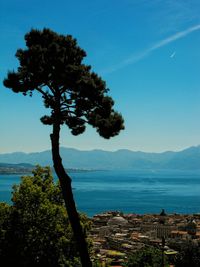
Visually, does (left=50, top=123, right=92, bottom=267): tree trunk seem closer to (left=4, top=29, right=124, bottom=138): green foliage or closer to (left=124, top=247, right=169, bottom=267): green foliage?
(left=4, top=29, right=124, bottom=138): green foliage

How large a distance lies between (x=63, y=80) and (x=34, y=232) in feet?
32.5

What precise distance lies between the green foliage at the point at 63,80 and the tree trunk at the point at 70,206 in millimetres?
962

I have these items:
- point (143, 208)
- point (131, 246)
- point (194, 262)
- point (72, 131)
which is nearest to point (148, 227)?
point (131, 246)

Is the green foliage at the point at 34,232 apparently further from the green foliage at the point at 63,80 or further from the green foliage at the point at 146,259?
the green foliage at the point at 63,80

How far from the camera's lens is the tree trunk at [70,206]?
12.8m

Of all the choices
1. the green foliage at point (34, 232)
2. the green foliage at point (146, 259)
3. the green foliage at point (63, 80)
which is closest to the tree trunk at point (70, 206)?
the green foliage at point (63, 80)

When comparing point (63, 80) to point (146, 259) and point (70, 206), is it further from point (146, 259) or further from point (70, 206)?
point (146, 259)

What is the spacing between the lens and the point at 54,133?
13828 mm

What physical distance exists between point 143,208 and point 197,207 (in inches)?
746

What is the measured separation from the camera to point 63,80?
13398mm

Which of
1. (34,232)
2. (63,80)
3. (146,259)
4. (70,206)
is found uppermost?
(63,80)

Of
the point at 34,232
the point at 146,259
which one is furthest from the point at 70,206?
the point at 146,259

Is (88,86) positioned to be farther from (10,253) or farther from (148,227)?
(148,227)

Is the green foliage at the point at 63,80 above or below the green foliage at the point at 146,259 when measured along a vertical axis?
above
